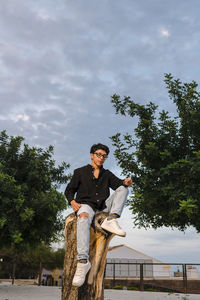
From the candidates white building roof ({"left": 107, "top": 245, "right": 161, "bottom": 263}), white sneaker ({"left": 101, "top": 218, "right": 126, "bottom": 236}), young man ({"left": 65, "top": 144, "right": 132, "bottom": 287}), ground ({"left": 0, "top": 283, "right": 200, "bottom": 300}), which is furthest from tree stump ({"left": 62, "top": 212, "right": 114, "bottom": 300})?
white building roof ({"left": 107, "top": 245, "right": 161, "bottom": 263})

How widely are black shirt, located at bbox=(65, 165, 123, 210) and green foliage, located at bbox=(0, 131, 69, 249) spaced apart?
322 inches

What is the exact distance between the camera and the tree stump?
201 inches

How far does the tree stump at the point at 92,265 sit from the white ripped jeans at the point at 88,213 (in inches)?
10.1

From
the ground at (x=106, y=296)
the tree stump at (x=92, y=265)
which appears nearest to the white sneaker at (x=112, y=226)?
the tree stump at (x=92, y=265)

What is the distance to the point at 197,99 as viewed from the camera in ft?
36.2

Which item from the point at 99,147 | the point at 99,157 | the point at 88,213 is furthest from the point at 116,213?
the point at 99,147

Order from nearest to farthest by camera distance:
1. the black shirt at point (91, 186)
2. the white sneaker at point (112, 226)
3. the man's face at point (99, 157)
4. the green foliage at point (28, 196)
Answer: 1. the white sneaker at point (112, 226)
2. the black shirt at point (91, 186)
3. the man's face at point (99, 157)
4. the green foliage at point (28, 196)

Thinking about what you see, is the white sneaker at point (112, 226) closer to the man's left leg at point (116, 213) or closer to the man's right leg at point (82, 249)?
the man's left leg at point (116, 213)

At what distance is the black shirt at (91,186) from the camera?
5309 millimetres

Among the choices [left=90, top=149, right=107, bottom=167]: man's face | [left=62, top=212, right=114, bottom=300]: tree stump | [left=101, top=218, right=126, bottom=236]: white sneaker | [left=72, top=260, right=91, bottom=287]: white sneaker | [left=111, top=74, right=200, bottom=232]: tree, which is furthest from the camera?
[left=111, top=74, right=200, bottom=232]: tree

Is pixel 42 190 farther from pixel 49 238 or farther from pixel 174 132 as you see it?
pixel 174 132

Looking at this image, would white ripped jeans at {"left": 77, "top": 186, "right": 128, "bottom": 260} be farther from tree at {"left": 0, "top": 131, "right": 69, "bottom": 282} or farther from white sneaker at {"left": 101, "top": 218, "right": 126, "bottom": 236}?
tree at {"left": 0, "top": 131, "right": 69, "bottom": 282}

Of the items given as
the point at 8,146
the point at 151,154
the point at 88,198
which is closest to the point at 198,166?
the point at 151,154

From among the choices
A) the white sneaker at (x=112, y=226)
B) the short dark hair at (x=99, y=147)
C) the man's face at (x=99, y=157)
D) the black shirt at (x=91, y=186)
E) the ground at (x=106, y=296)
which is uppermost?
the short dark hair at (x=99, y=147)
